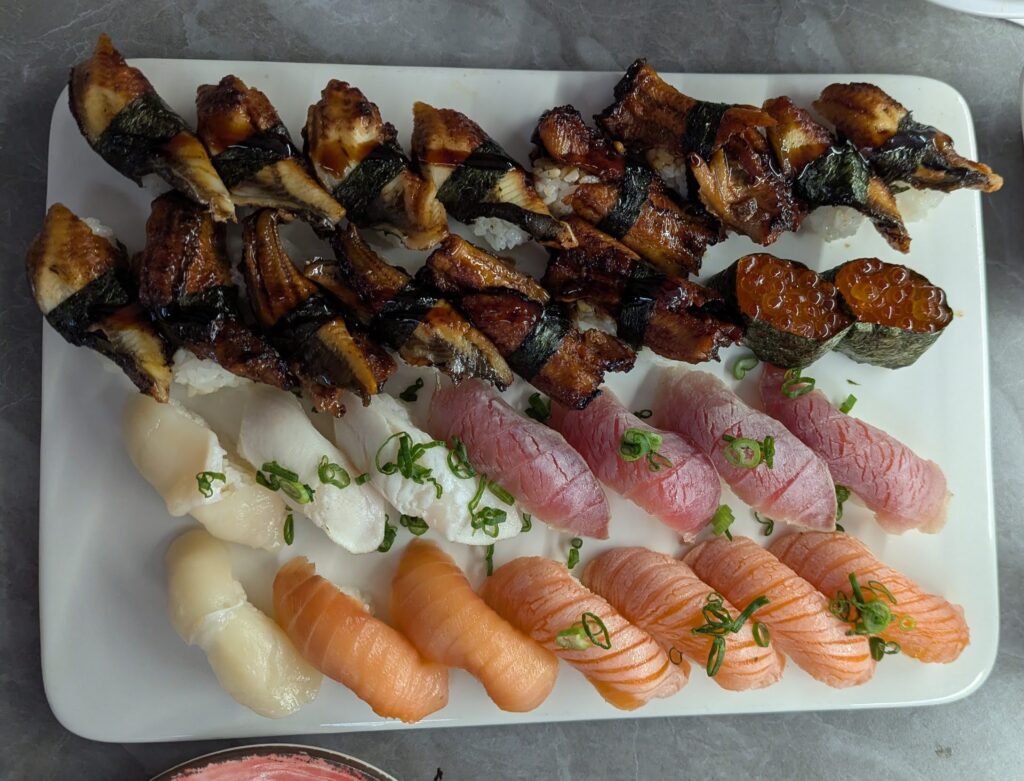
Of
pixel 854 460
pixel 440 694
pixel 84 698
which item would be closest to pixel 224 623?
pixel 84 698

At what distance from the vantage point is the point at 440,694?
2996mm

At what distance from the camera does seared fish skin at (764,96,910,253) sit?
2936mm

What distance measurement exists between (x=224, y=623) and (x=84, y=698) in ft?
1.91

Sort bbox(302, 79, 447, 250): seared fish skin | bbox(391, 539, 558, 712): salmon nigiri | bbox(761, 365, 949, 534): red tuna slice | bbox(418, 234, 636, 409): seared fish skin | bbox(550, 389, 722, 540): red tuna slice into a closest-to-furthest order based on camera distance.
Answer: bbox(302, 79, 447, 250): seared fish skin, bbox(418, 234, 636, 409): seared fish skin, bbox(391, 539, 558, 712): salmon nigiri, bbox(550, 389, 722, 540): red tuna slice, bbox(761, 365, 949, 534): red tuna slice

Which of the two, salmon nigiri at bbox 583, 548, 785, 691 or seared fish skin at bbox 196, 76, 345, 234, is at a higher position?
seared fish skin at bbox 196, 76, 345, 234

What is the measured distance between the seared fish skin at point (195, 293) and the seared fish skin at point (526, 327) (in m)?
0.58

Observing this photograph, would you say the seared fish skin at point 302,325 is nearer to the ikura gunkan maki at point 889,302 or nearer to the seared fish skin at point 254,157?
the seared fish skin at point 254,157

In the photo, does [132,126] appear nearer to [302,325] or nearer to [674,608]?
[302,325]

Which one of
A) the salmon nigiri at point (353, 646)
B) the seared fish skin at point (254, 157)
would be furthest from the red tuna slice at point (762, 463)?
the seared fish skin at point (254, 157)

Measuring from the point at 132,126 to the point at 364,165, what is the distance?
0.69m

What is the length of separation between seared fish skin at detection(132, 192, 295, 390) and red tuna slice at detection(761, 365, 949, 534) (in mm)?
1803

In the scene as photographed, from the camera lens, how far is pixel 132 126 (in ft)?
8.59

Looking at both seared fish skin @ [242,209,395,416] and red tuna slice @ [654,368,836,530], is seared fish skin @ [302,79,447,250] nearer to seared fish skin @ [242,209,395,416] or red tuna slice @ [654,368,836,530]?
seared fish skin @ [242,209,395,416]

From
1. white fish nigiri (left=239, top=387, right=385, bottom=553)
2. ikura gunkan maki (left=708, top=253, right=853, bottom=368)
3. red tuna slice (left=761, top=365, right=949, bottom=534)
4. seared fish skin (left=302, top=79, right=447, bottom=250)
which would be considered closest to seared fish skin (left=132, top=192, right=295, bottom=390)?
white fish nigiri (left=239, top=387, right=385, bottom=553)
